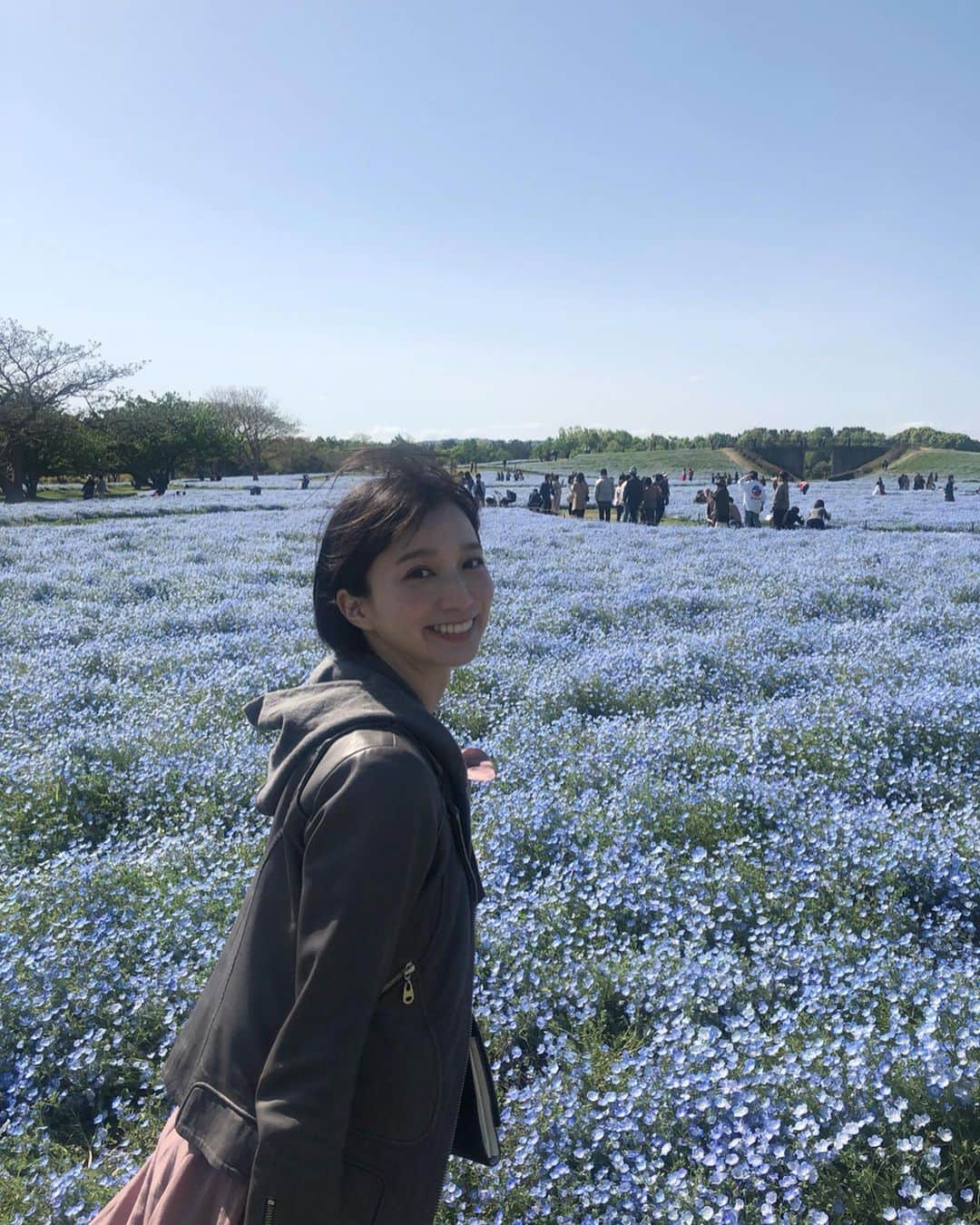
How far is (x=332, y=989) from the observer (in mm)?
1369

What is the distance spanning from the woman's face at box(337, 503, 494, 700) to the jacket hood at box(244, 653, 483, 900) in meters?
0.08

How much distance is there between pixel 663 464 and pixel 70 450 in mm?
43712

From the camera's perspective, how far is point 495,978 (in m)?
3.47

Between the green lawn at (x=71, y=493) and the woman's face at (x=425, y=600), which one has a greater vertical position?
the green lawn at (x=71, y=493)

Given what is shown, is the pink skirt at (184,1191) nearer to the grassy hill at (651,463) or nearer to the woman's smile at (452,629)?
the woman's smile at (452,629)

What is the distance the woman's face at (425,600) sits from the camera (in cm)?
177

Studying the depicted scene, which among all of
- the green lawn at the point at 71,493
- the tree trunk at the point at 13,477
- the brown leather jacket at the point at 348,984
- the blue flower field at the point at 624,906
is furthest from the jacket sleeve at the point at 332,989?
the green lawn at the point at 71,493

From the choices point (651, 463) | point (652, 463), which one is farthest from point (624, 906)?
point (651, 463)

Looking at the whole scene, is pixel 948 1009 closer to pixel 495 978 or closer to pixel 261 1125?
pixel 495 978

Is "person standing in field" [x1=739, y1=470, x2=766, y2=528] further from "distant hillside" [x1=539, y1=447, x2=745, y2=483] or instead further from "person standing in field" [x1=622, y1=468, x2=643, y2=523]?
"distant hillside" [x1=539, y1=447, x2=745, y2=483]

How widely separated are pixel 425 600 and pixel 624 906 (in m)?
2.54

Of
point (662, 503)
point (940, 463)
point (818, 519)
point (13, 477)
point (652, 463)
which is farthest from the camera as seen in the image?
point (652, 463)

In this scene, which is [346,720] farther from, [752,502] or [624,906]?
[752,502]

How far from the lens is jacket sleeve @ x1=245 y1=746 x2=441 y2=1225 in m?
1.36
